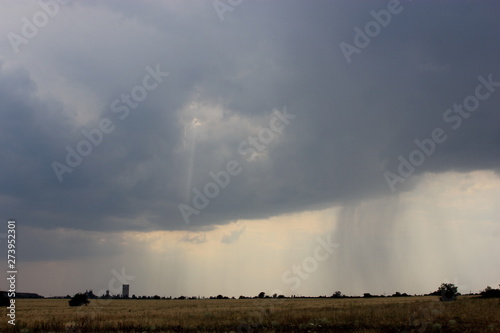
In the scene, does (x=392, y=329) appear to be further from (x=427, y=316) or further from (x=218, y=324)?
(x=218, y=324)

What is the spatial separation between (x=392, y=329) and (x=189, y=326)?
15.1 m

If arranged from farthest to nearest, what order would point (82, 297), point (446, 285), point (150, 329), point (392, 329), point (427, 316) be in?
point (446, 285)
point (82, 297)
point (427, 316)
point (150, 329)
point (392, 329)

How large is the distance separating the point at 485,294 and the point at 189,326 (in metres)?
60.2

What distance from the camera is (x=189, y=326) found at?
111 feet

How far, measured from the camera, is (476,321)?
111 ft

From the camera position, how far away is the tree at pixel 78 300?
268 ft

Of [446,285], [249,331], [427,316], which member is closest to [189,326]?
[249,331]

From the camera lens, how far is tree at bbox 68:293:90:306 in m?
81.7

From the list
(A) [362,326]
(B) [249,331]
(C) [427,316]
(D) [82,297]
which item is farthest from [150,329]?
(D) [82,297]

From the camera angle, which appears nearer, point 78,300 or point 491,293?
point 491,293

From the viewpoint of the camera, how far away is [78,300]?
3300 inches

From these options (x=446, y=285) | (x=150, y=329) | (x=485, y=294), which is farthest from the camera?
(x=446, y=285)

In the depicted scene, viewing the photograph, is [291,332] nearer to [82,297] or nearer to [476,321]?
[476,321]

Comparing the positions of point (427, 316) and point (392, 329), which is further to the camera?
point (427, 316)
